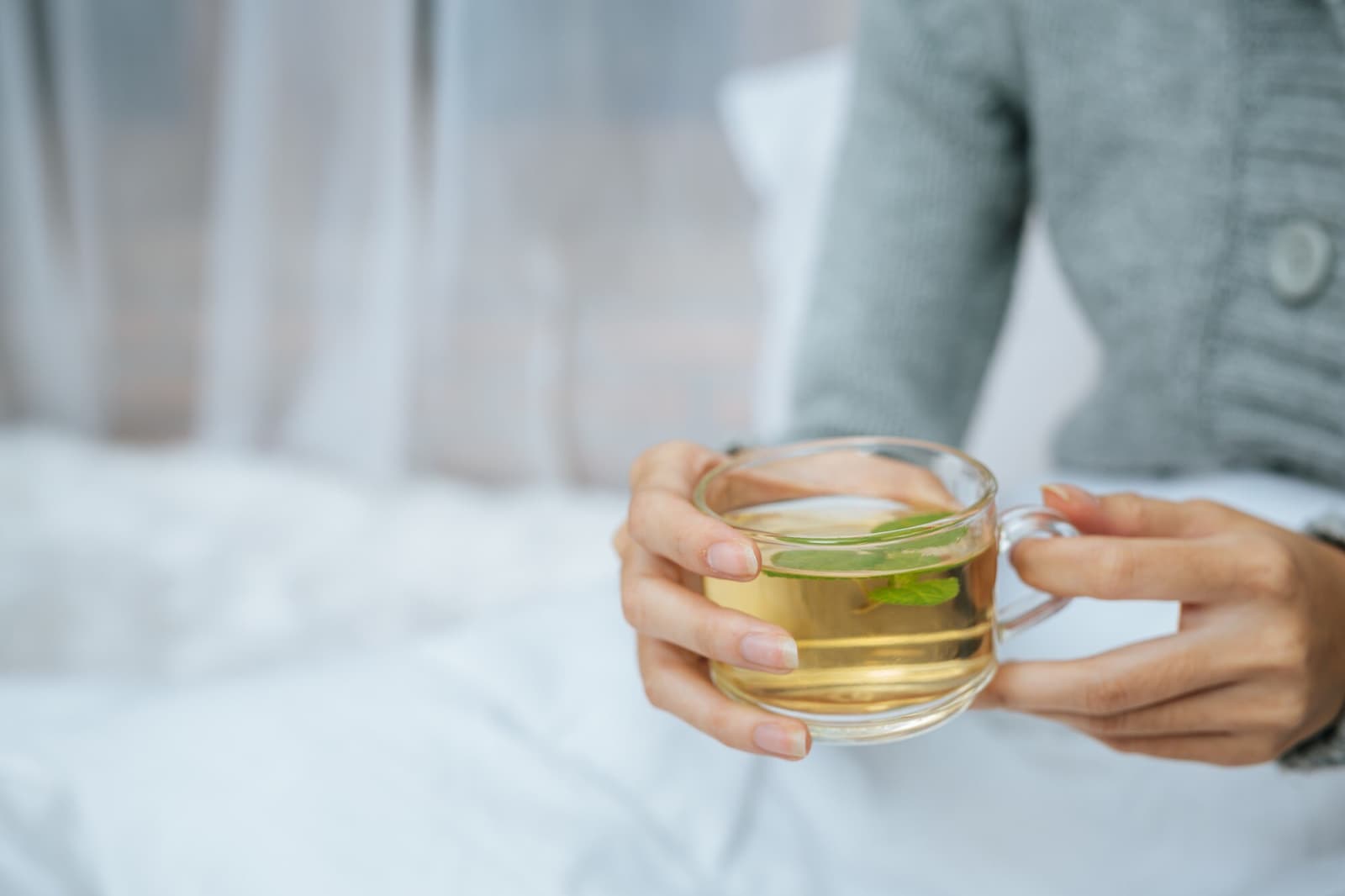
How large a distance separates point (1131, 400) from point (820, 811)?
0.40 meters

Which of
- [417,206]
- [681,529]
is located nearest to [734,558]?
[681,529]

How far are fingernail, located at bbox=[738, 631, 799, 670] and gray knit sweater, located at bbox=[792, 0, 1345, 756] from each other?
375 mm

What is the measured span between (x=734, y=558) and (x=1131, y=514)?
7.4 inches

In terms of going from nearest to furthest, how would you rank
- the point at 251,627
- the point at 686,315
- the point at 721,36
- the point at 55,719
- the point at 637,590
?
the point at 637,590 < the point at 55,719 < the point at 251,627 < the point at 721,36 < the point at 686,315

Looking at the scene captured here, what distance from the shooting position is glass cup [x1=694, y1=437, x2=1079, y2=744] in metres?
0.43

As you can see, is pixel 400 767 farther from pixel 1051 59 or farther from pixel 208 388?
pixel 208 388

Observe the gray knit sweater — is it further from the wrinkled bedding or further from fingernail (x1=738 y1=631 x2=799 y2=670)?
fingernail (x1=738 y1=631 x2=799 y2=670)

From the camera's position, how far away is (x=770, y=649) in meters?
0.43

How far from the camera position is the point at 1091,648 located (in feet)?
2.04

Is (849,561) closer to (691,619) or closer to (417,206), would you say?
(691,619)

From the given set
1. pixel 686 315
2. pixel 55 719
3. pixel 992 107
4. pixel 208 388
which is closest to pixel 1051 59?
pixel 992 107

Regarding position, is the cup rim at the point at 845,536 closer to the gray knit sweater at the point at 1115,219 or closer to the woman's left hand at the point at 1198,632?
the woman's left hand at the point at 1198,632

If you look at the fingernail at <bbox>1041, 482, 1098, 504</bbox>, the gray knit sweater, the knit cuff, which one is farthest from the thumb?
the gray knit sweater

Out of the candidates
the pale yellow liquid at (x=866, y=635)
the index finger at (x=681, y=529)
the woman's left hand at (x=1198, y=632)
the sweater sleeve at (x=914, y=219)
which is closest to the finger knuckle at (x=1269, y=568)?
the woman's left hand at (x=1198, y=632)
